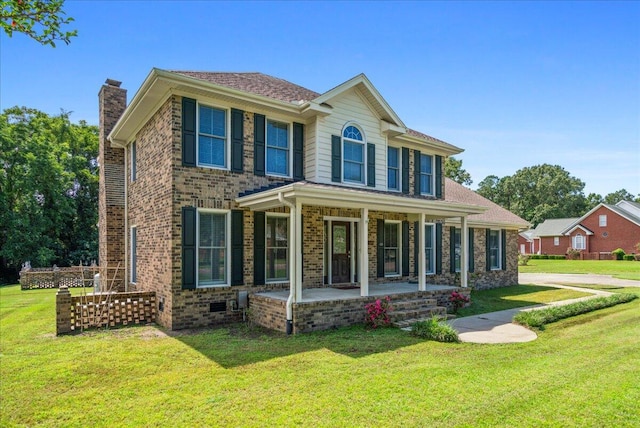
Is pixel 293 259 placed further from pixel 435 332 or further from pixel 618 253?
pixel 618 253

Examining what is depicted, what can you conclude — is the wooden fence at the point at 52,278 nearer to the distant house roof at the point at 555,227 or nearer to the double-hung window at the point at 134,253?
the double-hung window at the point at 134,253

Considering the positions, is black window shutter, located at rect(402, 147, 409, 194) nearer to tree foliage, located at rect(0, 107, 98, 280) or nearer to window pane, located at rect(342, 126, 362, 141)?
window pane, located at rect(342, 126, 362, 141)

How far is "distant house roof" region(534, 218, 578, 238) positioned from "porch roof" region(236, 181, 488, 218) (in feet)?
147

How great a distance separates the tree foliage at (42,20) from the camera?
3217mm

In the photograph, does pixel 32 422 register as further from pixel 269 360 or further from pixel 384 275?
pixel 384 275

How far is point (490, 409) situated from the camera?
4539mm

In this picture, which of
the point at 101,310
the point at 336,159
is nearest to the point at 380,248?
the point at 336,159

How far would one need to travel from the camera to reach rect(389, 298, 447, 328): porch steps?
30.9 feet

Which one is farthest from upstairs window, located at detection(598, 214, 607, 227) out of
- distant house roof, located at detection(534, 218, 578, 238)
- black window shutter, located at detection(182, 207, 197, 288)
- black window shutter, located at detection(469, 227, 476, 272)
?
black window shutter, located at detection(182, 207, 197, 288)

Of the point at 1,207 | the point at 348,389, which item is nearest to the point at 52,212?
the point at 1,207

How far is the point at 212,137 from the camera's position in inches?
386

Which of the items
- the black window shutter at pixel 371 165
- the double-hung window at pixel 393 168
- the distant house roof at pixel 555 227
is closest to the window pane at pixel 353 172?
the black window shutter at pixel 371 165

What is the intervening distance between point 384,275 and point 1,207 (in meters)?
25.9

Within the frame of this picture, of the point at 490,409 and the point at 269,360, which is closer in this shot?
the point at 490,409
